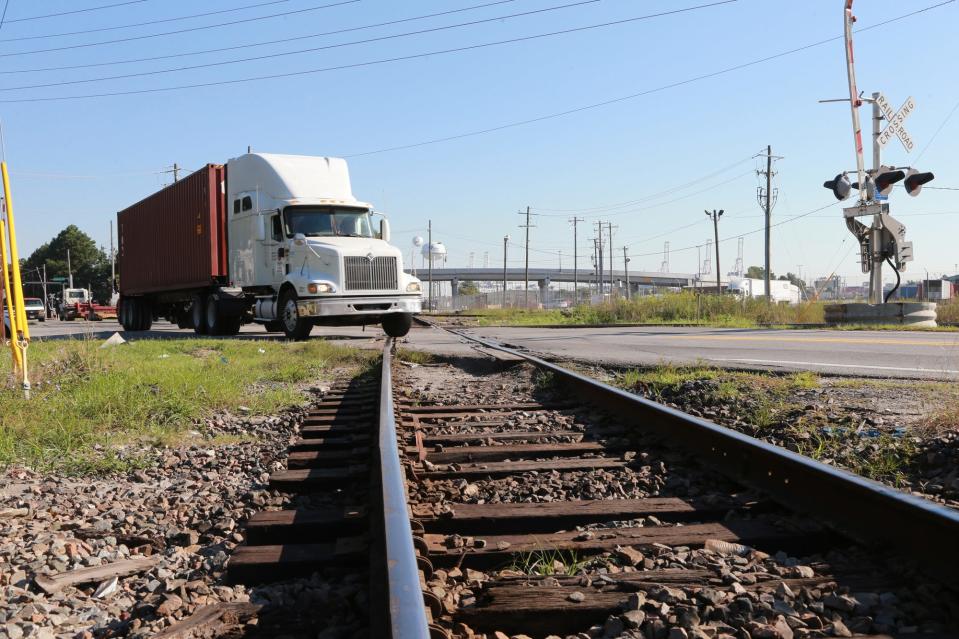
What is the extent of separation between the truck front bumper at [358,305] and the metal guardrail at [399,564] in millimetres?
13005

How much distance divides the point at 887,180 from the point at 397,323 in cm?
1301

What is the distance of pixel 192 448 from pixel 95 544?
→ 7.15 ft

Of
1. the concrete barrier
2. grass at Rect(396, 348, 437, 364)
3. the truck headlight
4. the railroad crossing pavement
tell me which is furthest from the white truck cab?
the concrete barrier

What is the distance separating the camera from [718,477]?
3.93 metres

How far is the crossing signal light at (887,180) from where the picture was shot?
2088cm

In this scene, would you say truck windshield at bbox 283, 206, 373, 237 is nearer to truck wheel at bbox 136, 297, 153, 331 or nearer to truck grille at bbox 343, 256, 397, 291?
truck grille at bbox 343, 256, 397, 291

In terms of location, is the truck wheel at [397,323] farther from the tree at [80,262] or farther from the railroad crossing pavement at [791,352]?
the tree at [80,262]

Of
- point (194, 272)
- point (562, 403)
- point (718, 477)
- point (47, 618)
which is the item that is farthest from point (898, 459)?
point (194, 272)

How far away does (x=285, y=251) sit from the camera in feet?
57.2

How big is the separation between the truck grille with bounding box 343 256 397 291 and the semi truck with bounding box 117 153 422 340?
2cm

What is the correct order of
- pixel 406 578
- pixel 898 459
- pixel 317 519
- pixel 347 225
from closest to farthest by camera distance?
1. pixel 406 578
2. pixel 317 519
3. pixel 898 459
4. pixel 347 225

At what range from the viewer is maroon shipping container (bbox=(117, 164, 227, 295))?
63.7 feet

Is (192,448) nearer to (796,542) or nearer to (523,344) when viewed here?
(796,542)

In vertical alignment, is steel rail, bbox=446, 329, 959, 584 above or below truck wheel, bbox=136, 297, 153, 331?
below
